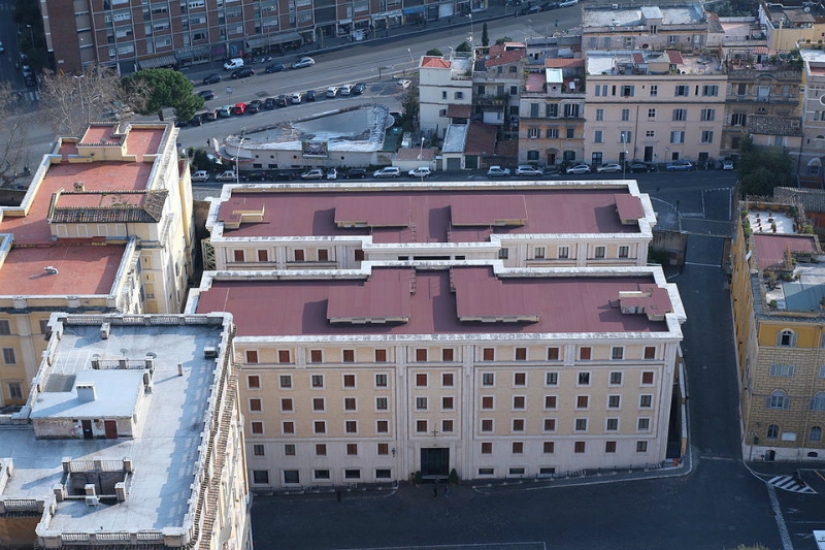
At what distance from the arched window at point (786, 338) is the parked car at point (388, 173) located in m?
74.4

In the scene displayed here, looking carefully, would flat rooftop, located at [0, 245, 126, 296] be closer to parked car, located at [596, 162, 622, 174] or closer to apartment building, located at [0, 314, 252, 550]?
apartment building, located at [0, 314, 252, 550]

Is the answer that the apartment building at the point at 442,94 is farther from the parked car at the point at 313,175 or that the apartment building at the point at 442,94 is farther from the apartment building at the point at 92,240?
the apartment building at the point at 92,240

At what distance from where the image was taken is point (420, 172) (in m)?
182

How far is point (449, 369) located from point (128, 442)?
35.9 m

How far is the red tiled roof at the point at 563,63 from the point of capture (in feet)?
606

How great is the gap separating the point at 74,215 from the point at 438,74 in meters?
76.8

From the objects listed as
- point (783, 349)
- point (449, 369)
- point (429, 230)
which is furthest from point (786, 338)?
point (429, 230)

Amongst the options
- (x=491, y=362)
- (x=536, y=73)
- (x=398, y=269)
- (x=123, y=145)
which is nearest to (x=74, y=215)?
(x=123, y=145)

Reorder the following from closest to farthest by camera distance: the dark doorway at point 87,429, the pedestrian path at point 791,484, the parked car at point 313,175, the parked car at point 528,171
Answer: the dark doorway at point 87,429 < the pedestrian path at point 791,484 < the parked car at point 528,171 < the parked car at point 313,175

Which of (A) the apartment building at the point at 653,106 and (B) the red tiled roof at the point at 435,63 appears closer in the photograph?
(A) the apartment building at the point at 653,106

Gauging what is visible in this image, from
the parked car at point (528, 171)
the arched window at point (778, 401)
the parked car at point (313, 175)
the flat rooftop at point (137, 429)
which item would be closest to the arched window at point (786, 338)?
the arched window at point (778, 401)

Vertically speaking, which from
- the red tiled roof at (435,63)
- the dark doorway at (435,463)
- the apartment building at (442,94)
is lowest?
the dark doorway at (435,463)

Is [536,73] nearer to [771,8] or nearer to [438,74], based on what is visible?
[438,74]

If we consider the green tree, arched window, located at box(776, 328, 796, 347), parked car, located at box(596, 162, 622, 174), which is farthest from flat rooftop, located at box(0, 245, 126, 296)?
the green tree
